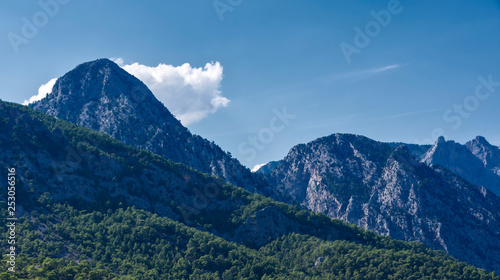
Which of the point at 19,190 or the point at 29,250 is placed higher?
the point at 19,190

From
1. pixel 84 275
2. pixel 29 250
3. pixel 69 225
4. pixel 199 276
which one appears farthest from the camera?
pixel 69 225

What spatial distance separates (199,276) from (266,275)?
85.6 ft

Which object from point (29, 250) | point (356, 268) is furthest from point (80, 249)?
point (356, 268)

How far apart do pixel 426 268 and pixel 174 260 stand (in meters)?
105

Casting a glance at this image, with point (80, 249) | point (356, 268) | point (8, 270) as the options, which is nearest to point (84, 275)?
point (8, 270)

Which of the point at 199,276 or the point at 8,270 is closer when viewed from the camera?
the point at 8,270

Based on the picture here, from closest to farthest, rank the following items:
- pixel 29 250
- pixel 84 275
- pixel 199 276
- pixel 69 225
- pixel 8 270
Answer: pixel 8 270, pixel 84 275, pixel 29 250, pixel 199 276, pixel 69 225

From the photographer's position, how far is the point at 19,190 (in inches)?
7643

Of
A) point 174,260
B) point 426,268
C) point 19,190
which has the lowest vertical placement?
point 426,268

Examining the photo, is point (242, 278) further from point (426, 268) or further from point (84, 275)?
point (426, 268)

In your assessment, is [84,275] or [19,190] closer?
[84,275]

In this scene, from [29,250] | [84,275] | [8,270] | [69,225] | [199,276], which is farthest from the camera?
[69,225]

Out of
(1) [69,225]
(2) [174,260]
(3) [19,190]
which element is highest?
(3) [19,190]

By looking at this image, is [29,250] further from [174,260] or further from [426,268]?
[426,268]
